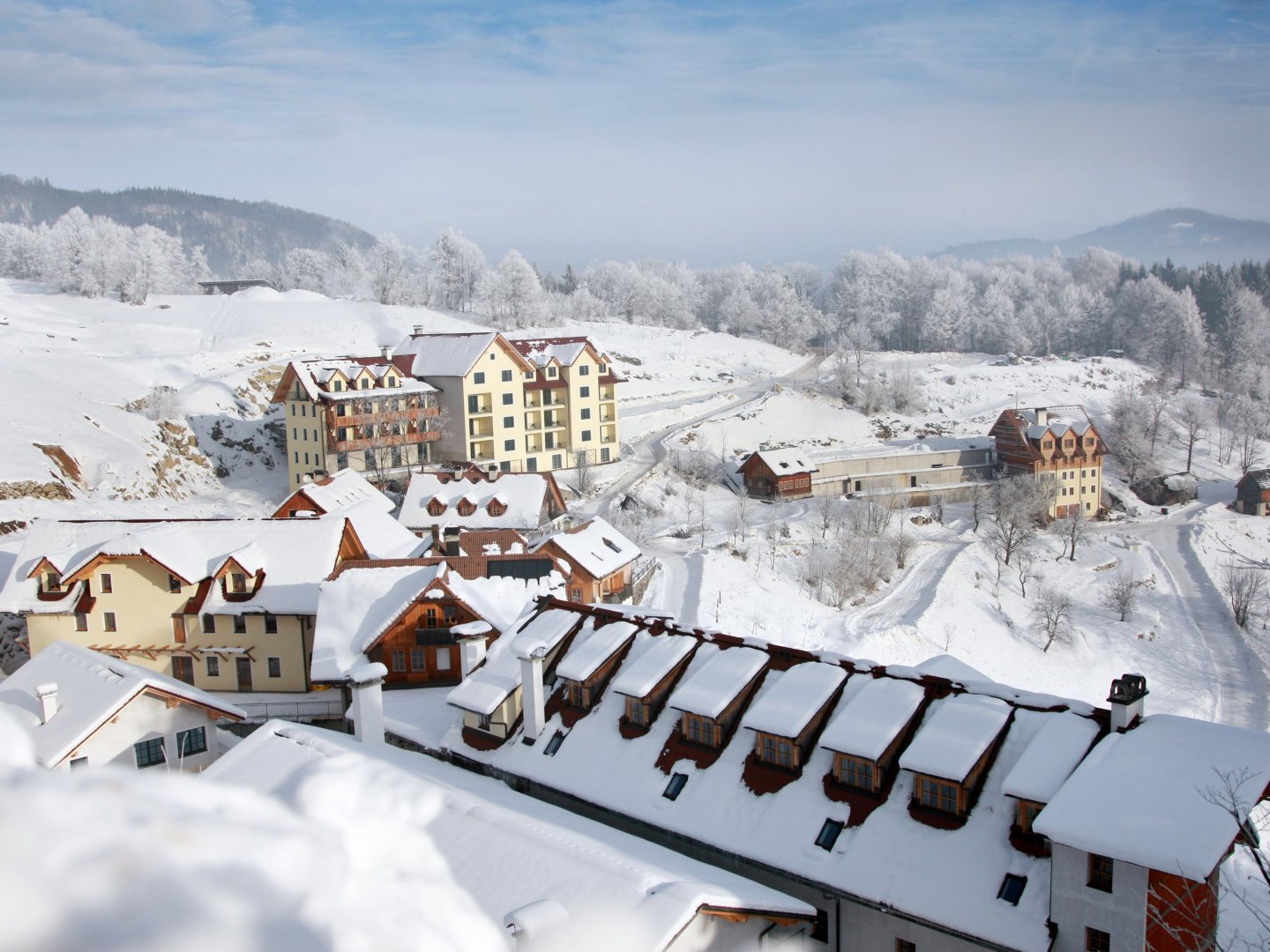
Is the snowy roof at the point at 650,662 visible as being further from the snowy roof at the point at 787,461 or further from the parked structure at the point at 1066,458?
the parked structure at the point at 1066,458

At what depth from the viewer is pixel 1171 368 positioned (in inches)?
4715

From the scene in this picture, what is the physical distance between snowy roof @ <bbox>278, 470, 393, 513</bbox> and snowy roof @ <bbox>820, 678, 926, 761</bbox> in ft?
87.6

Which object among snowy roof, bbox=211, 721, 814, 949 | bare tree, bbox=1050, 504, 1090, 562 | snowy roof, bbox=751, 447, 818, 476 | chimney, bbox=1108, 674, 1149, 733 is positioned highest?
chimney, bbox=1108, 674, 1149, 733

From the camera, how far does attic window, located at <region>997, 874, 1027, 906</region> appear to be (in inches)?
512

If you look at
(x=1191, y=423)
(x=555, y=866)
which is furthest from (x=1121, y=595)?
(x=555, y=866)

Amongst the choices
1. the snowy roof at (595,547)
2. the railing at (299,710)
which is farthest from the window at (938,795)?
the snowy roof at (595,547)

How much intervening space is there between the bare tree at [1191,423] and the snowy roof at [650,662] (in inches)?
2859

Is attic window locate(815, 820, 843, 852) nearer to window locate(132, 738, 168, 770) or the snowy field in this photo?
window locate(132, 738, 168, 770)

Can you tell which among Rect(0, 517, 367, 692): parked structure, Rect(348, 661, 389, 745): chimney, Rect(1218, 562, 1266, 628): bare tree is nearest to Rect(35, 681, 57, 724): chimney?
Rect(348, 661, 389, 745): chimney

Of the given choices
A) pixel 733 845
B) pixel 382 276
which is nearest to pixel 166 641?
pixel 733 845

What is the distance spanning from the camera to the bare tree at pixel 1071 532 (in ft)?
185

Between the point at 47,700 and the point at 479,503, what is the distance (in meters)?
28.4

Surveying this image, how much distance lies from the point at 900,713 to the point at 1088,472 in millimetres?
62446

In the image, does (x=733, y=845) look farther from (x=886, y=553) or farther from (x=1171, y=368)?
(x=1171, y=368)
